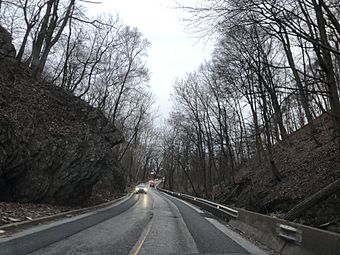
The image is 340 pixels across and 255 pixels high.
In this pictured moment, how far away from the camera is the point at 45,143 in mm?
14953

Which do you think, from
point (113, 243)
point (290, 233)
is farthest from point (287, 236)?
point (113, 243)

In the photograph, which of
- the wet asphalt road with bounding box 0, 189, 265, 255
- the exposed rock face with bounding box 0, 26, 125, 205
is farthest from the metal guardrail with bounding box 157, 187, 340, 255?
the exposed rock face with bounding box 0, 26, 125, 205

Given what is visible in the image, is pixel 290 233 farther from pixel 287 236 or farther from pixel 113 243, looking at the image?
pixel 113 243

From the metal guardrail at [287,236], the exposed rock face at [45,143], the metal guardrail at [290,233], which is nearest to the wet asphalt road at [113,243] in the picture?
the metal guardrail at [287,236]

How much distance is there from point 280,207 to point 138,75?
2440cm

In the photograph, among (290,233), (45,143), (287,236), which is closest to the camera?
(290,233)

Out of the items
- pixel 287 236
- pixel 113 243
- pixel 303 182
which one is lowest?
pixel 113 243

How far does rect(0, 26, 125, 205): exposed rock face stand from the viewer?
43.1ft

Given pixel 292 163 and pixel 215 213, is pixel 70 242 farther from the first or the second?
pixel 292 163

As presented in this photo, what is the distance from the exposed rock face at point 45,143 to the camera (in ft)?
43.1

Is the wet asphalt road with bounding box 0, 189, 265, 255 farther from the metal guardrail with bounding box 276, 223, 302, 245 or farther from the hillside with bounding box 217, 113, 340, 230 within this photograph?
the hillside with bounding box 217, 113, 340, 230

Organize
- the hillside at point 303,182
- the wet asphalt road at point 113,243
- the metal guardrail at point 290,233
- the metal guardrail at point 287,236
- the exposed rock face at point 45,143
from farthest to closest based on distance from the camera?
the exposed rock face at point 45,143, the hillside at point 303,182, the wet asphalt road at point 113,243, the metal guardrail at point 290,233, the metal guardrail at point 287,236

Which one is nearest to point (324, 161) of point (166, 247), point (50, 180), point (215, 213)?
point (215, 213)

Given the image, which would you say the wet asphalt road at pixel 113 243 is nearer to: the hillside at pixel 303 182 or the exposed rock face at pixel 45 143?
the hillside at pixel 303 182
